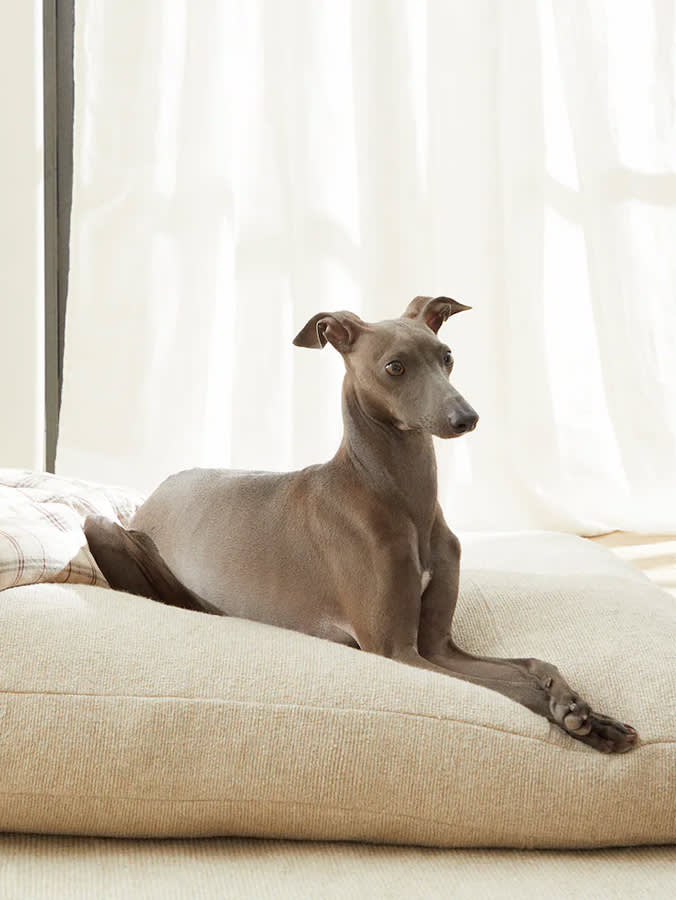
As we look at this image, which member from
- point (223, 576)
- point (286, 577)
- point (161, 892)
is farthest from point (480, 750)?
point (223, 576)

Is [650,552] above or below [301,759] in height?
below

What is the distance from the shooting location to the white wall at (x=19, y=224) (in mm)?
3992

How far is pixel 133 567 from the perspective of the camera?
182 cm

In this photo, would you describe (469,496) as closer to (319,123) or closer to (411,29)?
(319,123)

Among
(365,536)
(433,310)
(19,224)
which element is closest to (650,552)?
(433,310)

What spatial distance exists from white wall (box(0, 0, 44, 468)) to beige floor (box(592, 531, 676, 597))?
214cm

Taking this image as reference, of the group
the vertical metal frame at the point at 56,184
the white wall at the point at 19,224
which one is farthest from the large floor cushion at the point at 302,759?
the vertical metal frame at the point at 56,184

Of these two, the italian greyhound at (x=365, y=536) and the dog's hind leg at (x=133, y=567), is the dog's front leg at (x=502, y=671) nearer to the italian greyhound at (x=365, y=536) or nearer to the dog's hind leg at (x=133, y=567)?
the italian greyhound at (x=365, y=536)

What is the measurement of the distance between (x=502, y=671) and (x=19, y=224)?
3.13 meters

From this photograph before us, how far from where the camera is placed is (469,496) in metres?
3.97

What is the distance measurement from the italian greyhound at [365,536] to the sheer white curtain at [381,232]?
7.08 feet

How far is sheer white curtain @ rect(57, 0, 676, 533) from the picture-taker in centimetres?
392

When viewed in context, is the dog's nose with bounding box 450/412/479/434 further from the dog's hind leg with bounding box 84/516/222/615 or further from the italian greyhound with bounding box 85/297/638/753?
the dog's hind leg with bounding box 84/516/222/615

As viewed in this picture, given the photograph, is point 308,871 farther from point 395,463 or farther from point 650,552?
point 650,552
